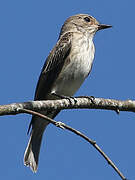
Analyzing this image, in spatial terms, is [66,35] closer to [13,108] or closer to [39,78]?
[39,78]

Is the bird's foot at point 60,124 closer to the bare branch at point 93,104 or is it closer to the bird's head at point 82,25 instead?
the bare branch at point 93,104

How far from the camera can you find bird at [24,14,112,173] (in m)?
6.52

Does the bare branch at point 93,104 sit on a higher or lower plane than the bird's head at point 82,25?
lower

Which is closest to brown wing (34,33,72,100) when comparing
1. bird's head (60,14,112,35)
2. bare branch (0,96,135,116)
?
bird's head (60,14,112,35)

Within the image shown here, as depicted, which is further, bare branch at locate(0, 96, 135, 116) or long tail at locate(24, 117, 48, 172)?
long tail at locate(24, 117, 48, 172)

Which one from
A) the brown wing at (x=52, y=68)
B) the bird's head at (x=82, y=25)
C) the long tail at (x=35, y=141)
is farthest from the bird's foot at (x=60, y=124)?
the bird's head at (x=82, y=25)

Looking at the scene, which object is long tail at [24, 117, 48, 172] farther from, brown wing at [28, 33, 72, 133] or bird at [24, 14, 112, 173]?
brown wing at [28, 33, 72, 133]

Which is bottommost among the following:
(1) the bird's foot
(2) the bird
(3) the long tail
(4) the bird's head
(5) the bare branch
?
(1) the bird's foot

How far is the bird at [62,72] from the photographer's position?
6520 millimetres

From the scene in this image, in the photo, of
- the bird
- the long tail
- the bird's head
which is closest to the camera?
the bird

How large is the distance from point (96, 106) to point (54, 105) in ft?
1.99

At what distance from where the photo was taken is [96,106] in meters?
5.12

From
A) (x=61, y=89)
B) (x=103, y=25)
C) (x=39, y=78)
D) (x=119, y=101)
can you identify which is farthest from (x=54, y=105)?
(x=103, y=25)

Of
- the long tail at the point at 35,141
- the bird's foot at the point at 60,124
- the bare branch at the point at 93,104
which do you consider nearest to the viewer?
the bird's foot at the point at 60,124
